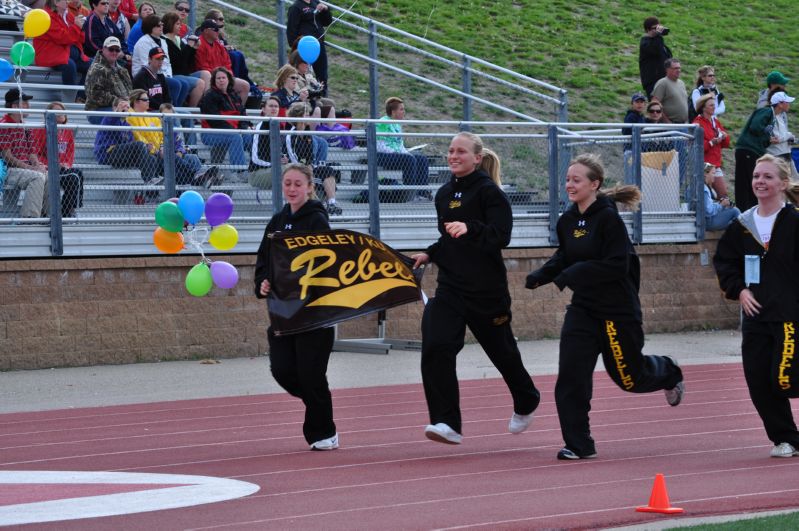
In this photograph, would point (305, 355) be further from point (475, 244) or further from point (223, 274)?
point (223, 274)

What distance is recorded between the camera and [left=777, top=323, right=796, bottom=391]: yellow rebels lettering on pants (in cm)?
850

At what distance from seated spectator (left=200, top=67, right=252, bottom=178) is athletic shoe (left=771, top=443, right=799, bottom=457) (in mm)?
7968

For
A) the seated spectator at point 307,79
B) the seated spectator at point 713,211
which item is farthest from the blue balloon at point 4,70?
the seated spectator at point 713,211

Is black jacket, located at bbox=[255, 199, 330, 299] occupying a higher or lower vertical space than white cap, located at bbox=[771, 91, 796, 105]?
lower

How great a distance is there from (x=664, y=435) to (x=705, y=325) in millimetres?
9099

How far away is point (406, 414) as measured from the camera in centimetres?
1123

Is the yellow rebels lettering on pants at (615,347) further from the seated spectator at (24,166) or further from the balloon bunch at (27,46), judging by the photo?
the balloon bunch at (27,46)

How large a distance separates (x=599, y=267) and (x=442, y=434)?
1.49 meters

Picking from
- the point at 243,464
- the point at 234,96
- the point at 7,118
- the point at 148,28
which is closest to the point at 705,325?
the point at 234,96

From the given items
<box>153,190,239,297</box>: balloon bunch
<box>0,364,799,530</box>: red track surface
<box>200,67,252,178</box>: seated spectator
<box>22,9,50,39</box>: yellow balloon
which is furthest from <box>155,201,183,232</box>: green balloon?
<box>22,9,50,39</box>: yellow balloon

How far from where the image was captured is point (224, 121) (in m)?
16.1

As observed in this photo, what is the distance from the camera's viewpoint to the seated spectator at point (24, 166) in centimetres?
1377

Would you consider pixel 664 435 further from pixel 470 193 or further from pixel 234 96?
pixel 234 96

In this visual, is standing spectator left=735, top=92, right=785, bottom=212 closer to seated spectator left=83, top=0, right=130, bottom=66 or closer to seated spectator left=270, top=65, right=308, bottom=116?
seated spectator left=270, top=65, right=308, bottom=116
